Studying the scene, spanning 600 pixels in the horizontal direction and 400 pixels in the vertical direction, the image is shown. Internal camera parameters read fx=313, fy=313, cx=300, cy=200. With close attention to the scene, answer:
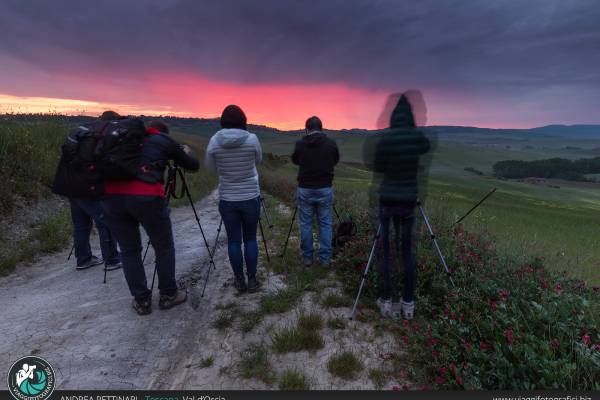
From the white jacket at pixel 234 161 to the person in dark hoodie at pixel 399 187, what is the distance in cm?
181

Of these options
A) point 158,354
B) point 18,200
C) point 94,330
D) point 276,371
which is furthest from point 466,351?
point 18,200

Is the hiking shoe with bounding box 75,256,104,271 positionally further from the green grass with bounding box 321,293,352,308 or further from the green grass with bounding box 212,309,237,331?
the green grass with bounding box 321,293,352,308

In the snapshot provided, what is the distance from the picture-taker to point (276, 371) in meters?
3.37

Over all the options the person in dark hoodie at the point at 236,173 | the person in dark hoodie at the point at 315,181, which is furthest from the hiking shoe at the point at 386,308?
the person in dark hoodie at the point at 236,173

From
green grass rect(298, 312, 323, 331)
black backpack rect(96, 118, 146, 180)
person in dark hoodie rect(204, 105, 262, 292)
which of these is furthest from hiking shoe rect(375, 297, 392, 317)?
black backpack rect(96, 118, 146, 180)

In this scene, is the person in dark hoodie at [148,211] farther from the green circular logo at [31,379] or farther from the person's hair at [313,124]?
the person's hair at [313,124]

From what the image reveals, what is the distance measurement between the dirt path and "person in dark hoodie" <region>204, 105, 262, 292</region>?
1.07m

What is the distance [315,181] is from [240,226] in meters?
1.83

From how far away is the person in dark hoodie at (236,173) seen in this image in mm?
4641

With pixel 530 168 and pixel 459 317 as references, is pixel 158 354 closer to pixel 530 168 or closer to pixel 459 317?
pixel 459 317

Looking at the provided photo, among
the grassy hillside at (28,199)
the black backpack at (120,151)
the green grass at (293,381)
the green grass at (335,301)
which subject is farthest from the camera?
the grassy hillside at (28,199)

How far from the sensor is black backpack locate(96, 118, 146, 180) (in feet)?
12.4

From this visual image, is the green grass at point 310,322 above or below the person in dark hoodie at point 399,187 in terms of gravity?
below

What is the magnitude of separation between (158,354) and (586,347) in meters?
4.46
